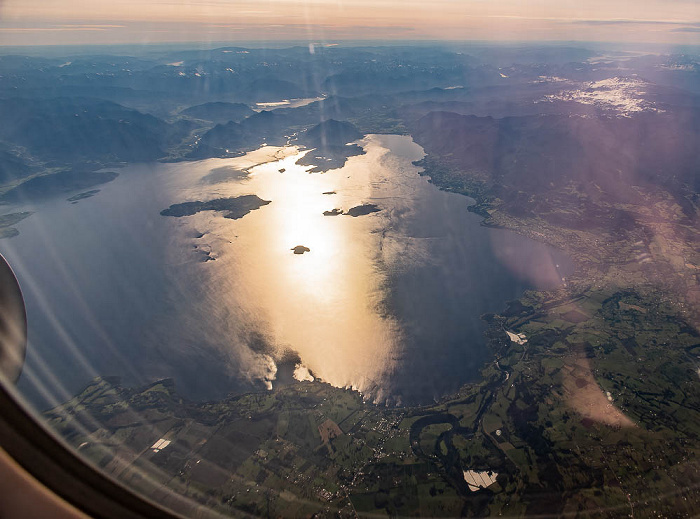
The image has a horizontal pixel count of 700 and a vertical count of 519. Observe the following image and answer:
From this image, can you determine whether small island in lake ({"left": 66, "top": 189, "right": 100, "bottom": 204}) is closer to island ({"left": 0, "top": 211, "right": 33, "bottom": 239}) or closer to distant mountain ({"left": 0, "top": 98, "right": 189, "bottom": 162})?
island ({"left": 0, "top": 211, "right": 33, "bottom": 239})

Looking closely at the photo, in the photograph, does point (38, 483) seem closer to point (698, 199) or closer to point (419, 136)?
point (698, 199)

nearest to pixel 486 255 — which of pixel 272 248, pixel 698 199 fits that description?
pixel 272 248

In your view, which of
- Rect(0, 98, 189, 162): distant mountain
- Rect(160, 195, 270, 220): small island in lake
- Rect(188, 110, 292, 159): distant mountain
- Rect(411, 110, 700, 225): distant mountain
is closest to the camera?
Rect(160, 195, 270, 220): small island in lake

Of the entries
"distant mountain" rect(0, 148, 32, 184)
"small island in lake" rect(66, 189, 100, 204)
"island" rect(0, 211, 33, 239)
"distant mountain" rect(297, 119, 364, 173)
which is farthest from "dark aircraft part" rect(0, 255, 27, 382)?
"distant mountain" rect(0, 148, 32, 184)

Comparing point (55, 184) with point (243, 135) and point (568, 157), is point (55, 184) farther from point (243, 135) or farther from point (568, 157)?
point (568, 157)

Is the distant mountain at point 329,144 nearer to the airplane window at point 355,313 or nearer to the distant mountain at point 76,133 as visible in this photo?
the airplane window at point 355,313

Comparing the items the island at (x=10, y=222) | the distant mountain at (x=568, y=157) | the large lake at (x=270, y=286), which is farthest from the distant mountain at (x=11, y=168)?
the distant mountain at (x=568, y=157)
